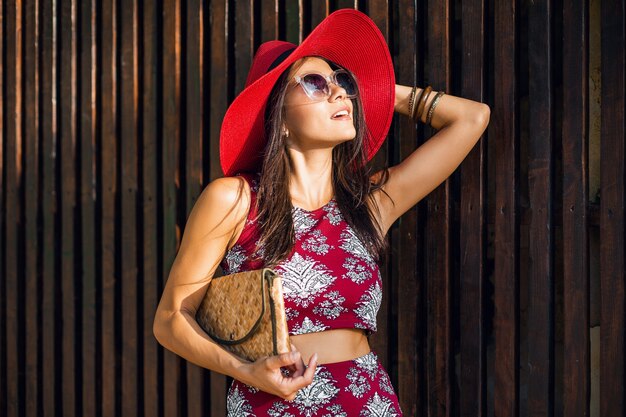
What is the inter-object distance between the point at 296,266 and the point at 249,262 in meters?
0.18

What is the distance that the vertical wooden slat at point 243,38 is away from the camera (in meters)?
3.92

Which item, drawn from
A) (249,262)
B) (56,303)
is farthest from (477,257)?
(56,303)

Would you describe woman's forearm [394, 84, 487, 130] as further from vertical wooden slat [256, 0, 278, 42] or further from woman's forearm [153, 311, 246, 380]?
woman's forearm [153, 311, 246, 380]

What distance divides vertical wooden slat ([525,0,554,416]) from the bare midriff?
31.4 inches

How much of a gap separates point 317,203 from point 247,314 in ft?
2.14

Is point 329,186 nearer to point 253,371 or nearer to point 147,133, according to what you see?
point 253,371

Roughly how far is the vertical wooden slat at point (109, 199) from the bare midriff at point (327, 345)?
1.68 meters

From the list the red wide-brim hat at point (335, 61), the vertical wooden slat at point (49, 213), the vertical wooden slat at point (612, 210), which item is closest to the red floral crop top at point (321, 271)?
the red wide-brim hat at point (335, 61)

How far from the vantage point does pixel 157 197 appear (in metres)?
4.23

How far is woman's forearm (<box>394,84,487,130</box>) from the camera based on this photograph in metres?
3.33

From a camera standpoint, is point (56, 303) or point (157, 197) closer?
point (157, 197)

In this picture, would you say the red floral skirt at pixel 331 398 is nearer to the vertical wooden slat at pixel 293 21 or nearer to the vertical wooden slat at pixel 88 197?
the vertical wooden slat at pixel 293 21

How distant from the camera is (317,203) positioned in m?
3.28

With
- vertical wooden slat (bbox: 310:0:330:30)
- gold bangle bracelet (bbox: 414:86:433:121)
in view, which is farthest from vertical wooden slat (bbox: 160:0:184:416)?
gold bangle bracelet (bbox: 414:86:433:121)
